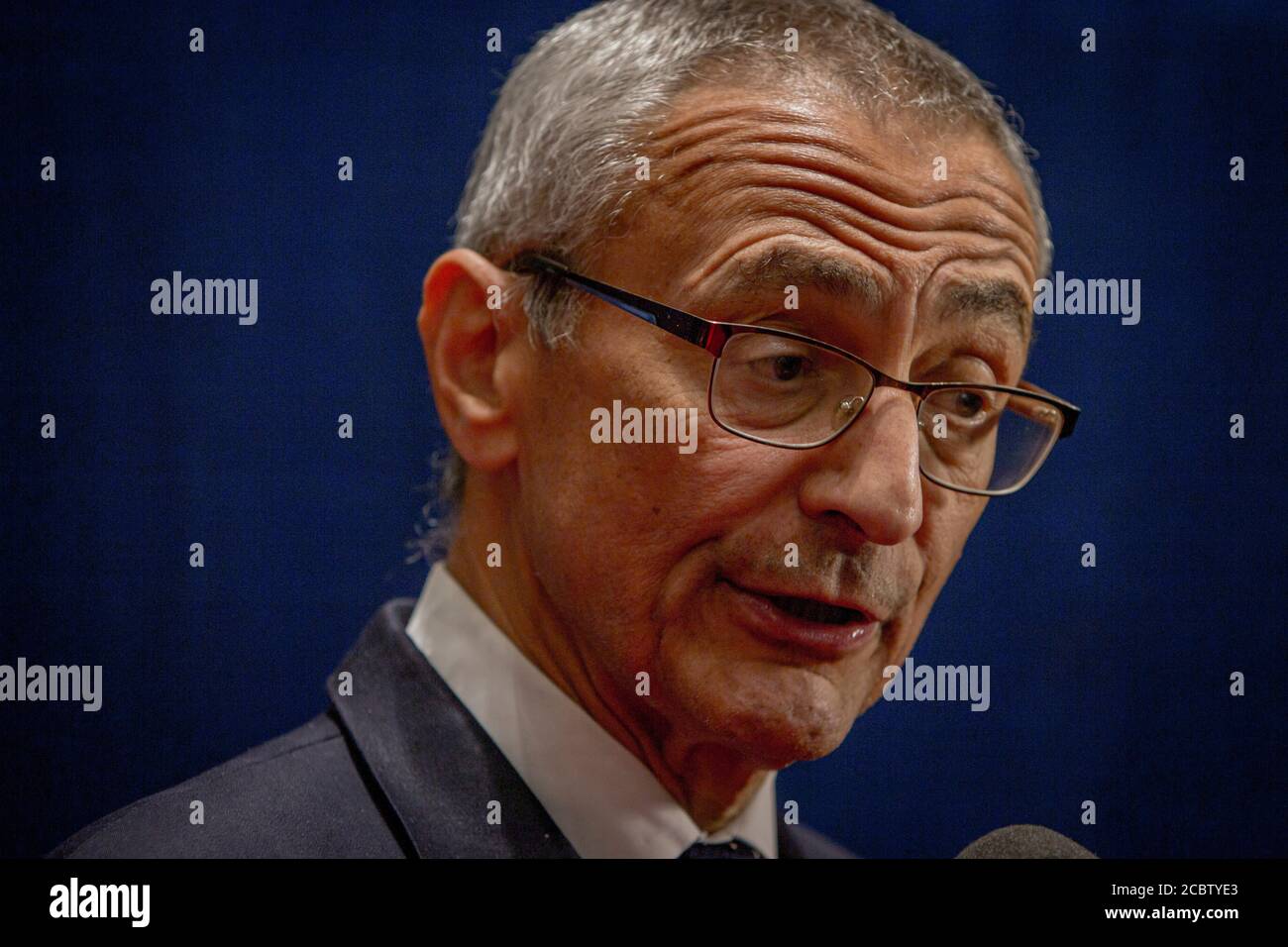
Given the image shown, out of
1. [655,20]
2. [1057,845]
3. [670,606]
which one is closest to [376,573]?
[670,606]

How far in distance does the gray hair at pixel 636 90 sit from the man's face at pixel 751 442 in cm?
3

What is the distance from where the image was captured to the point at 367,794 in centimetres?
145

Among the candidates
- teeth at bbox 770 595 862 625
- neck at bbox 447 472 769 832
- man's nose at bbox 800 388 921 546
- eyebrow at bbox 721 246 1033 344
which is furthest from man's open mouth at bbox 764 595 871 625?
eyebrow at bbox 721 246 1033 344

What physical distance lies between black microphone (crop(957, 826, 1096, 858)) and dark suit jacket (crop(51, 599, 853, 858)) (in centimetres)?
49

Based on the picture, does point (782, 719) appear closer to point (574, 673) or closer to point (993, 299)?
point (574, 673)

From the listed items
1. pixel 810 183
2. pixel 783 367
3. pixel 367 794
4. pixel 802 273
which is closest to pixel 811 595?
pixel 783 367

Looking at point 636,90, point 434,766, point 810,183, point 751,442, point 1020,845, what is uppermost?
point 636,90

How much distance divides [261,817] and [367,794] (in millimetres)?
124

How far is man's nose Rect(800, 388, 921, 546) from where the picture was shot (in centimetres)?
136

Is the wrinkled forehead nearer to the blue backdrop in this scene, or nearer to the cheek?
the cheek

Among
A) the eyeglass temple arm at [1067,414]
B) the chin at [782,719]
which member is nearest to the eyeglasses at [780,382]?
the eyeglass temple arm at [1067,414]

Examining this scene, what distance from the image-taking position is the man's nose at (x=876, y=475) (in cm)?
136

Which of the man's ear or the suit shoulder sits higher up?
the man's ear
